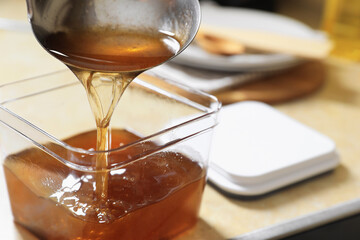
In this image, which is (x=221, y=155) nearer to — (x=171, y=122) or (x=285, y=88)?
(x=171, y=122)

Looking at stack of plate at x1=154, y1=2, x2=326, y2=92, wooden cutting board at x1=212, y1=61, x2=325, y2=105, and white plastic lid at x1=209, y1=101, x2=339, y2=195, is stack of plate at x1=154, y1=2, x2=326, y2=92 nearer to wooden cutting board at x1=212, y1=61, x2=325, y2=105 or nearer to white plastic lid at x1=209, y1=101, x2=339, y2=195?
wooden cutting board at x1=212, y1=61, x2=325, y2=105

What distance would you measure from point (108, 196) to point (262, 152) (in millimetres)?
Result: 294

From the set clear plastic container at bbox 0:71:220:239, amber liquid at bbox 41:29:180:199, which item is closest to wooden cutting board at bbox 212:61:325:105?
clear plastic container at bbox 0:71:220:239

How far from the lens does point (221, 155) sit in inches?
31.0

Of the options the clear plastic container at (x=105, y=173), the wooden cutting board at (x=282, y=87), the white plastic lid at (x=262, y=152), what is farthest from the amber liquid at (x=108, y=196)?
the wooden cutting board at (x=282, y=87)

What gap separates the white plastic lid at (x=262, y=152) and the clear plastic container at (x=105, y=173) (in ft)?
0.31

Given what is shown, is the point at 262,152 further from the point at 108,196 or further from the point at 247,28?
the point at 247,28

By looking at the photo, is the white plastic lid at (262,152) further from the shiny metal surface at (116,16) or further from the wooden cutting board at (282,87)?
the shiny metal surface at (116,16)

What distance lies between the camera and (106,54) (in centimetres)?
58

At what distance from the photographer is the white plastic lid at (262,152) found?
0.75 metres

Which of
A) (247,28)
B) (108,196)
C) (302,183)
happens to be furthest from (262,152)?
(247,28)

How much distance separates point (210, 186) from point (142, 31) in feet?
0.87

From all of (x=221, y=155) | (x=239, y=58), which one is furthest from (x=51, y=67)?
(x=221, y=155)

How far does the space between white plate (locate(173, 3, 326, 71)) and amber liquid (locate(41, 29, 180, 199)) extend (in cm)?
47
